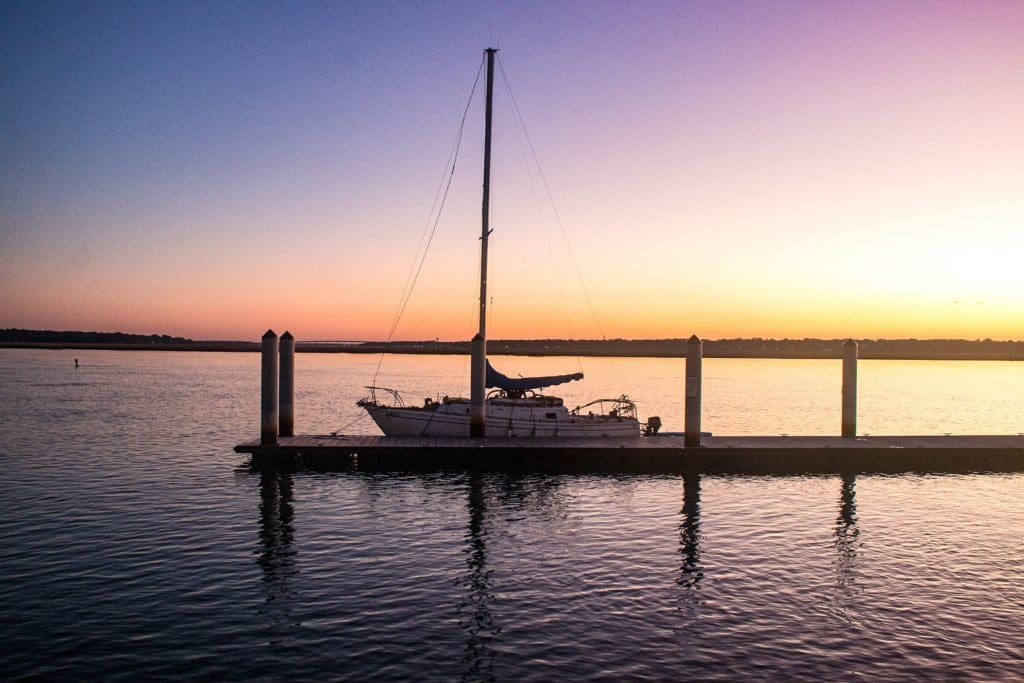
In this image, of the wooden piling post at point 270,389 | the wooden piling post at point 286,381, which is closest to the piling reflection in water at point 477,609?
the wooden piling post at point 270,389

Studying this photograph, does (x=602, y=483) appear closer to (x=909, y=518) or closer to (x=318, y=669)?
(x=909, y=518)

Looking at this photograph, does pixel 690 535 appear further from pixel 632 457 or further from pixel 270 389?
pixel 270 389

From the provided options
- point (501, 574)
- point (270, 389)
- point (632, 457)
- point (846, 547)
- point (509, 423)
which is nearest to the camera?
point (501, 574)

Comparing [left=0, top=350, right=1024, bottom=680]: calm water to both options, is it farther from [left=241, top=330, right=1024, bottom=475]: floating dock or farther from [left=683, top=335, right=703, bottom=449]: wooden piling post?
[left=683, top=335, right=703, bottom=449]: wooden piling post

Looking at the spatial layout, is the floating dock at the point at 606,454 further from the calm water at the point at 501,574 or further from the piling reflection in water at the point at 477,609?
the piling reflection in water at the point at 477,609

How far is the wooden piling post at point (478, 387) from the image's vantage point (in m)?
27.3

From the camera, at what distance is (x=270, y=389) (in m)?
26.6

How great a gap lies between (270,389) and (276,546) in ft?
34.7

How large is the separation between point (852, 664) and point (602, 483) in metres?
14.4

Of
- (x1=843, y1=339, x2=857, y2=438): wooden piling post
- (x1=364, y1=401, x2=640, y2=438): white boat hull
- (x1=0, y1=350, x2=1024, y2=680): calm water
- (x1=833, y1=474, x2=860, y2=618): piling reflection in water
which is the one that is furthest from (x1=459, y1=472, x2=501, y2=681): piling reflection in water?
(x1=843, y1=339, x2=857, y2=438): wooden piling post

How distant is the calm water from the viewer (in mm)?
10883

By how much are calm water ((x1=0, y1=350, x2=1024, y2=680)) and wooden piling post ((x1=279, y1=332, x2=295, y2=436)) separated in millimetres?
2462

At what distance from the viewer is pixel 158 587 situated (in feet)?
44.9

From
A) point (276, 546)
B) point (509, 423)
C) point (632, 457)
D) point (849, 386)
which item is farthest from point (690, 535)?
point (849, 386)
